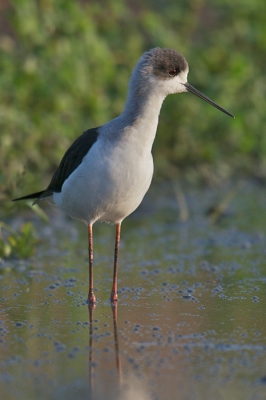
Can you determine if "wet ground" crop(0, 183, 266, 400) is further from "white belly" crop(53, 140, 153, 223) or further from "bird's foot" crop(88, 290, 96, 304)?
"white belly" crop(53, 140, 153, 223)

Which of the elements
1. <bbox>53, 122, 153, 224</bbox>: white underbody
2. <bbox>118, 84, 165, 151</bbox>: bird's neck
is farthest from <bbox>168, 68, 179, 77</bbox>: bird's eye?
<bbox>53, 122, 153, 224</bbox>: white underbody

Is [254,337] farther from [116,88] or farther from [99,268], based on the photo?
[116,88]

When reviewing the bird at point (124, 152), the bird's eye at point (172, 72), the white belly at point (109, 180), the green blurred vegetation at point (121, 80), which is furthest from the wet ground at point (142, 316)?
the bird's eye at point (172, 72)

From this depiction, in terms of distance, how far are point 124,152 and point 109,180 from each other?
21 centimetres

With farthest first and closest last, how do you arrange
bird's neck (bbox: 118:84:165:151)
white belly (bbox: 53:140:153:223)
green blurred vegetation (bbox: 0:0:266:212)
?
green blurred vegetation (bbox: 0:0:266:212) < bird's neck (bbox: 118:84:165:151) < white belly (bbox: 53:140:153:223)

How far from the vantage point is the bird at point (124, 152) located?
→ 5656 mm

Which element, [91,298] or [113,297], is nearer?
[91,298]

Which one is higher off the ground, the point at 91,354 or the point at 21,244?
the point at 21,244

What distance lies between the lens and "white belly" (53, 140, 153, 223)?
5.63m

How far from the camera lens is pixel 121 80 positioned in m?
11.2

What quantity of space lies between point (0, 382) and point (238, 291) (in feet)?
8.19

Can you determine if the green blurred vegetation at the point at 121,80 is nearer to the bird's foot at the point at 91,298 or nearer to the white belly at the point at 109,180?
the white belly at the point at 109,180

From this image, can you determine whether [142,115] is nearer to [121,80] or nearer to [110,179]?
[110,179]

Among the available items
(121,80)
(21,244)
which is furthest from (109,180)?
(121,80)
